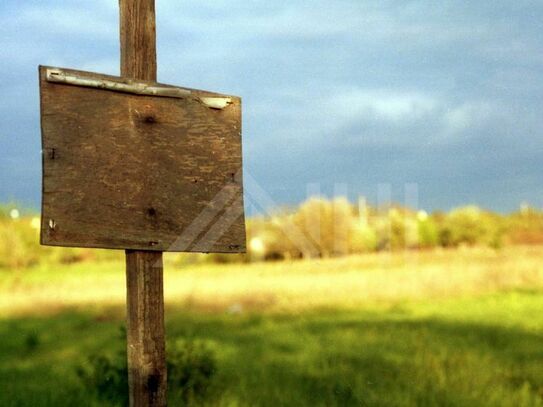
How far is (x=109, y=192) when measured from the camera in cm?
356

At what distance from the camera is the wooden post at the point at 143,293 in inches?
147

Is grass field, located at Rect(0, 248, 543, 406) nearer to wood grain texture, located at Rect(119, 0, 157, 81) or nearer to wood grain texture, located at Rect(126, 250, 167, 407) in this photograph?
wood grain texture, located at Rect(126, 250, 167, 407)

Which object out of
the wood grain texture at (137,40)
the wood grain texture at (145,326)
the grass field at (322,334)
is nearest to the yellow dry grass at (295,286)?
the grass field at (322,334)

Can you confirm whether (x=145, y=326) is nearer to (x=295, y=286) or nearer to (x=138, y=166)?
(x=138, y=166)

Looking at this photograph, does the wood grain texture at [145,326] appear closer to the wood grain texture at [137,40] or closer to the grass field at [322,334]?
the wood grain texture at [137,40]

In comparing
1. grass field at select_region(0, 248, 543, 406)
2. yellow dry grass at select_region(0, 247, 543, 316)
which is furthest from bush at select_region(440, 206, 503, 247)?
grass field at select_region(0, 248, 543, 406)

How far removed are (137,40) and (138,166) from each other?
28.2 inches


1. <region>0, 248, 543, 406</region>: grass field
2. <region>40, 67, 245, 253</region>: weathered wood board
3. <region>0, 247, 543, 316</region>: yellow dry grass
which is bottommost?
<region>0, 248, 543, 406</region>: grass field

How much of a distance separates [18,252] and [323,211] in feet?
37.0

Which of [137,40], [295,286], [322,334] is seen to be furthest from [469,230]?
[137,40]

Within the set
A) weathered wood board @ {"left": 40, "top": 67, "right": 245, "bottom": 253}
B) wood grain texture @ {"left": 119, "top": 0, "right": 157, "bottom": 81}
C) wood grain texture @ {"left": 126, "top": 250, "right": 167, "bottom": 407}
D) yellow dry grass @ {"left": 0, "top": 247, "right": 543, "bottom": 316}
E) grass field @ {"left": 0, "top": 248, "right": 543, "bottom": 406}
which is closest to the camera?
weathered wood board @ {"left": 40, "top": 67, "right": 245, "bottom": 253}

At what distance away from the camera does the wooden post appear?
12.2 feet

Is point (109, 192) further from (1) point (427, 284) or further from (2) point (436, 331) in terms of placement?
(1) point (427, 284)

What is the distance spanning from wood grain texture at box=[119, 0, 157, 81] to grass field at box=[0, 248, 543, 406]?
279 centimetres
